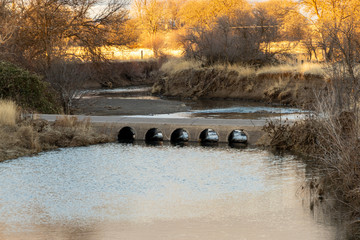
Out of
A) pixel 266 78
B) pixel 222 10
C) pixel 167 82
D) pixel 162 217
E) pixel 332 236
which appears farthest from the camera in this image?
pixel 222 10

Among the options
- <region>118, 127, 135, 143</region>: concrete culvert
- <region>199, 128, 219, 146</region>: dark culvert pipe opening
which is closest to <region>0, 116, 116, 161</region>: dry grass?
<region>118, 127, 135, 143</region>: concrete culvert

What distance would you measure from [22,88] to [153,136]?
5063mm

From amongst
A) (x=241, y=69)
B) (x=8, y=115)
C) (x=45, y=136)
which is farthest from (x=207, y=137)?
(x=241, y=69)

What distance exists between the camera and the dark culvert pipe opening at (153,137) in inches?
739

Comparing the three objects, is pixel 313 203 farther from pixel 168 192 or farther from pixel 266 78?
pixel 266 78

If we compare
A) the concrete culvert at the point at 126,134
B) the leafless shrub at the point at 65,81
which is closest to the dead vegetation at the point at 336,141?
the concrete culvert at the point at 126,134

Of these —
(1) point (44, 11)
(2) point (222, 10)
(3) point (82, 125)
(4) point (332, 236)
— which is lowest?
(4) point (332, 236)

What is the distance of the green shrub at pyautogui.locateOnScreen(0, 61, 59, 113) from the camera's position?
20.5 meters

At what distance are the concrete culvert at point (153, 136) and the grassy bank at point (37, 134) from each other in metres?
1.25

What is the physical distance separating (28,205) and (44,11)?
60.7 feet

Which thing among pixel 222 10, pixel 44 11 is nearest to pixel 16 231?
pixel 44 11

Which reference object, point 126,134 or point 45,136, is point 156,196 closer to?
point 45,136

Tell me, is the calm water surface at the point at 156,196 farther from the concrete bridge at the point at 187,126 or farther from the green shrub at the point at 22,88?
the green shrub at the point at 22,88

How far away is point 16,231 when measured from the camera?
9188mm
